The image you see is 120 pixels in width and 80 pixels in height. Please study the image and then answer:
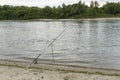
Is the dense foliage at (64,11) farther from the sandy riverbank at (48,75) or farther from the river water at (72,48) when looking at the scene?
the sandy riverbank at (48,75)

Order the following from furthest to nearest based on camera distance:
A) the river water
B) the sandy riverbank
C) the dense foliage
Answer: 1. the dense foliage
2. the river water
3. the sandy riverbank

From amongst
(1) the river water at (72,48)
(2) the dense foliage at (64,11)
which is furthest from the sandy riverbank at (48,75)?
(2) the dense foliage at (64,11)

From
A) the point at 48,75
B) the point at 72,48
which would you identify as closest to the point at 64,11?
the point at 72,48

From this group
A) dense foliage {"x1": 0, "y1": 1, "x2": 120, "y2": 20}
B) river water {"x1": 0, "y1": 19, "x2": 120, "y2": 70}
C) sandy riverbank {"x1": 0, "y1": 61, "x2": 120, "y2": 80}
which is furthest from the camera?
dense foliage {"x1": 0, "y1": 1, "x2": 120, "y2": 20}

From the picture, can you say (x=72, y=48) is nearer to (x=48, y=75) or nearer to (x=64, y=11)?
(x=48, y=75)

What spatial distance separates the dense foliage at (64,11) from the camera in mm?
112250

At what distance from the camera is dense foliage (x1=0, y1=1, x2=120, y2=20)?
11225cm

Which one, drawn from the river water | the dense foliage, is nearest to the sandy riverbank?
the river water

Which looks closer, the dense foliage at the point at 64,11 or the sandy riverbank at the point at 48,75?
the sandy riverbank at the point at 48,75

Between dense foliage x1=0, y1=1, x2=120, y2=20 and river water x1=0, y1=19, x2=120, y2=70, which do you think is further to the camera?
dense foliage x1=0, y1=1, x2=120, y2=20

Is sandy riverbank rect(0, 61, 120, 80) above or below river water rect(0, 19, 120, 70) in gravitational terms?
above

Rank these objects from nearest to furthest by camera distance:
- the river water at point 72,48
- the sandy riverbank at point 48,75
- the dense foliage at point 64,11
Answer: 1. the sandy riverbank at point 48,75
2. the river water at point 72,48
3. the dense foliage at point 64,11

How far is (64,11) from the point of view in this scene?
4783 inches

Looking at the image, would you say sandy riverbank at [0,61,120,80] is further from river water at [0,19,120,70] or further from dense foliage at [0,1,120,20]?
dense foliage at [0,1,120,20]
